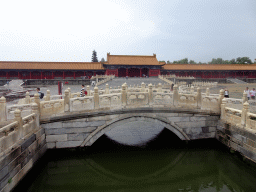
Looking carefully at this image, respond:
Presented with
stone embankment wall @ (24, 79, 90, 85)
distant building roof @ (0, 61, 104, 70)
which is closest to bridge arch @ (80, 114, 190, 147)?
stone embankment wall @ (24, 79, 90, 85)

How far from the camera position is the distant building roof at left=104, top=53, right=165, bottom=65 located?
4088 centimetres

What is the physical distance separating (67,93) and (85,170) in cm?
344

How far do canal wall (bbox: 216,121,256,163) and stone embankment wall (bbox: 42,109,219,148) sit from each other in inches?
22.2

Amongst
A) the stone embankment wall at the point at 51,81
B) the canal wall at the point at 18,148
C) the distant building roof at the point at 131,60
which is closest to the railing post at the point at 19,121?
the canal wall at the point at 18,148

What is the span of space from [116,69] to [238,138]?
33941mm

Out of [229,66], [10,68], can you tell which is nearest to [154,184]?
[10,68]

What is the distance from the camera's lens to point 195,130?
375 inches

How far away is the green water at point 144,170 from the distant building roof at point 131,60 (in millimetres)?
32510

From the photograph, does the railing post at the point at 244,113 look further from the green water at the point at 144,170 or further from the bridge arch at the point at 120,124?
the bridge arch at the point at 120,124

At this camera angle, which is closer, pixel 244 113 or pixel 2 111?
pixel 2 111

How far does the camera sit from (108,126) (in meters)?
8.87

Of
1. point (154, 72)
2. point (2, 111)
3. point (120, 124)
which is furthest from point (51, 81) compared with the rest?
point (120, 124)

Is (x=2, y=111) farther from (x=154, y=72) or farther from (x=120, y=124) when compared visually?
(x=154, y=72)

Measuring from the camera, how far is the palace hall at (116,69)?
3606 centimetres
